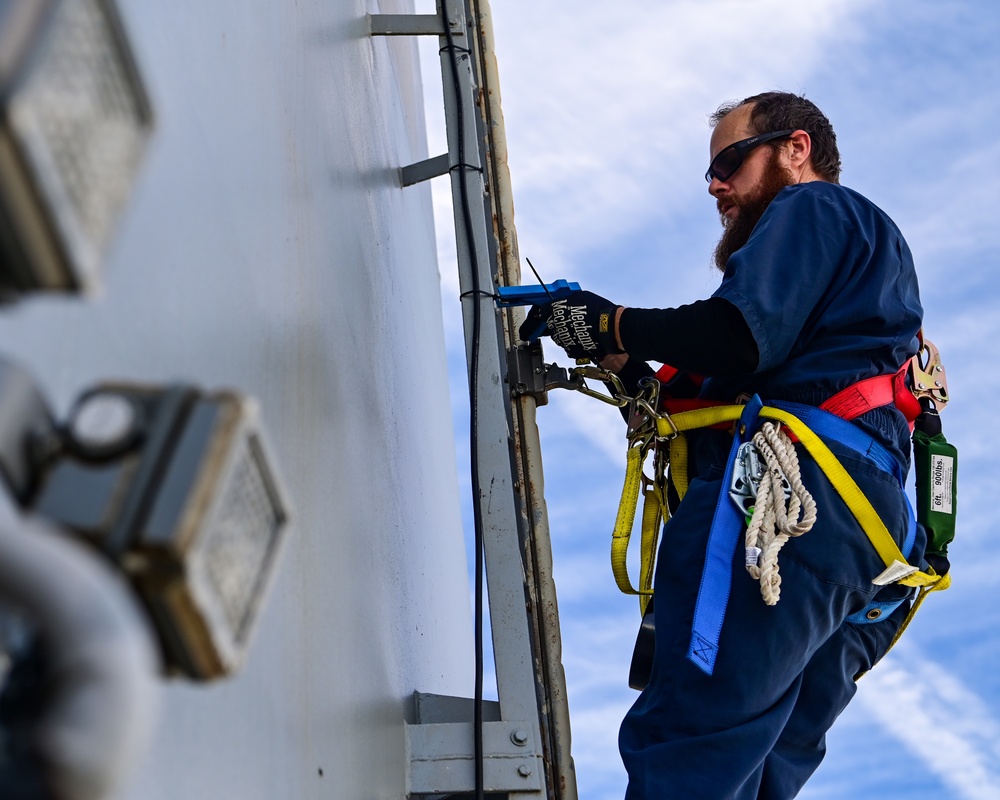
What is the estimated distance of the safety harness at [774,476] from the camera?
2.19 m

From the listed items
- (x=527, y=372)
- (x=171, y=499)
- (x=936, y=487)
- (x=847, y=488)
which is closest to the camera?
(x=171, y=499)

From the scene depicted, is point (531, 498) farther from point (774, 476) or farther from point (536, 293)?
point (774, 476)

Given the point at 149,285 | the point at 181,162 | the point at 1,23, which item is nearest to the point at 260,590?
the point at 1,23

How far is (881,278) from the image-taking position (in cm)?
249

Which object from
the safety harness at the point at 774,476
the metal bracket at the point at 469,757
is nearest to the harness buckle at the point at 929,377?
the safety harness at the point at 774,476

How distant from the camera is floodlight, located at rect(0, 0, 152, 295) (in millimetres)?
557

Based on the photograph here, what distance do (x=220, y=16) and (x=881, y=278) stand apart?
152 centimetres

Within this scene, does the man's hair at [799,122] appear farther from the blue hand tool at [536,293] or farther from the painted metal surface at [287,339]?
the painted metal surface at [287,339]

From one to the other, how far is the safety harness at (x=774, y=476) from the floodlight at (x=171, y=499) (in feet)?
5.04

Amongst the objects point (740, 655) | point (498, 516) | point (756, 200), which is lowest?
point (740, 655)

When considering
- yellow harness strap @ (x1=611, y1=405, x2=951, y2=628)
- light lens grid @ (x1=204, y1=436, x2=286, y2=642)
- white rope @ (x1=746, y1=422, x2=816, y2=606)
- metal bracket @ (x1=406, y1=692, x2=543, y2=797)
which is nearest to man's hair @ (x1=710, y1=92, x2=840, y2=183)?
yellow harness strap @ (x1=611, y1=405, x2=951, y2=628)

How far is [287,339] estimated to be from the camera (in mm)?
1660

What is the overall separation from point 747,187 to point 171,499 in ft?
8.16

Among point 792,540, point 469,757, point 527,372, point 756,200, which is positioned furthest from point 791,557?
point 756,200
